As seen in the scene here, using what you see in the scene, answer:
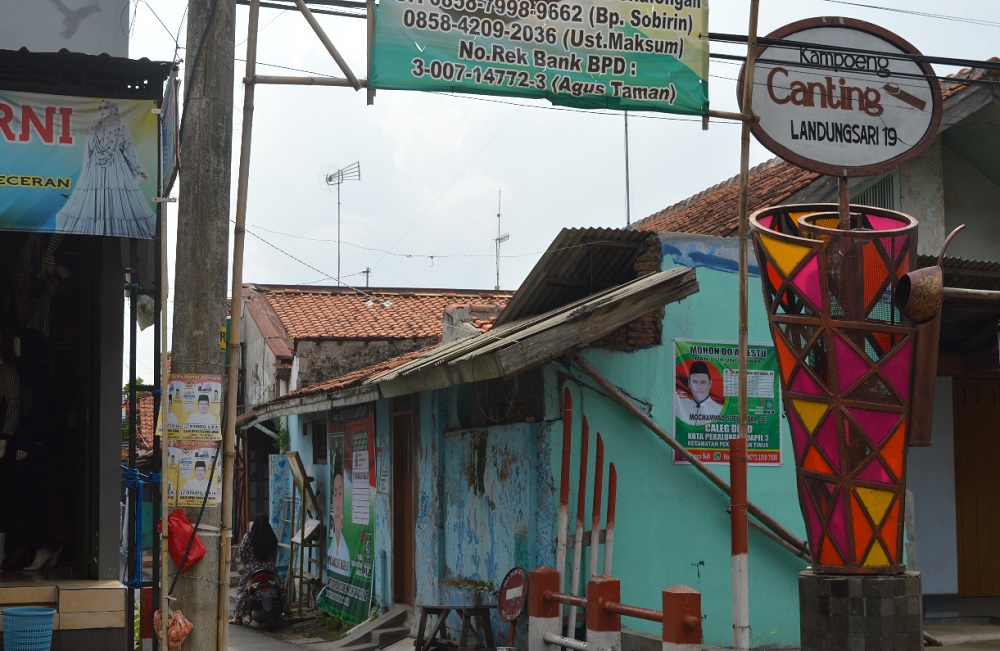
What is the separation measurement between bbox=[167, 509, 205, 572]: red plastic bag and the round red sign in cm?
480

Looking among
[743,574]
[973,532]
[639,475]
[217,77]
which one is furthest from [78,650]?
[973,532]

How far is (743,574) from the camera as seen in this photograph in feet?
29.0

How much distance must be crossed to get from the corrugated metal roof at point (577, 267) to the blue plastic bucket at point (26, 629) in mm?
5961

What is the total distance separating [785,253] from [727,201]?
6.96 metres

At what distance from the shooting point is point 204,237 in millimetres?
6906

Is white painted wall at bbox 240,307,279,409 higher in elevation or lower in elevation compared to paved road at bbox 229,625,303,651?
higher

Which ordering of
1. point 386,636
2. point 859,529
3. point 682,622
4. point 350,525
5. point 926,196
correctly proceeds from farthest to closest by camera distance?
point 350,525 → point 386,636 → point 926,196 → point 859,529 → point 682,622

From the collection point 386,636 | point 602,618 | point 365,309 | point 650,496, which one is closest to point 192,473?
point 602,618

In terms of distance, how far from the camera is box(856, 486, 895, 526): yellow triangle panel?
9258mm

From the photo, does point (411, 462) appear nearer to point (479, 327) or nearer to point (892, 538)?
point (479, 327)

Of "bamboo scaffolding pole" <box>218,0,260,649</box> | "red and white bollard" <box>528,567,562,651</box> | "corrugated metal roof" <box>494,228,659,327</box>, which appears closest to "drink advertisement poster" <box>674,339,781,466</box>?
"corrugated metal roof" <box>494,228,659,327</box>

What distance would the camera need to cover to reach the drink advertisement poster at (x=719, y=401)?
12039mm

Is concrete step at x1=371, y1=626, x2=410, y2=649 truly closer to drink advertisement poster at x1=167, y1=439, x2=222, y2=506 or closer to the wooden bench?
the wooden bench

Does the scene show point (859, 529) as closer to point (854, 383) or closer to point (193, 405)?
point (854, 383)
